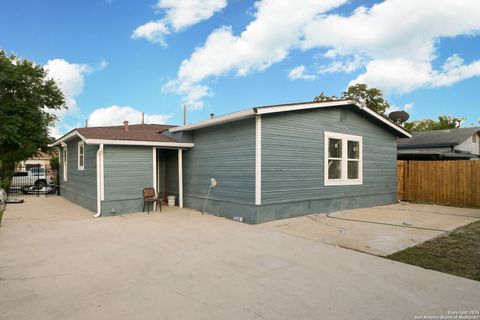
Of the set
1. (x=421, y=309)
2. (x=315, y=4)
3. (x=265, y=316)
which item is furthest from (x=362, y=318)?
(x=315, y=4)

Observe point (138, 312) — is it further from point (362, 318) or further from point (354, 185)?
point (354, 185)

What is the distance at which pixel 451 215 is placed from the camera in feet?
28.4

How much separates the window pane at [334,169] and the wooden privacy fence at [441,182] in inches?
172

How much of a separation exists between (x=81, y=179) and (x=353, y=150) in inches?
398

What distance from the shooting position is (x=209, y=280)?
3738 mm

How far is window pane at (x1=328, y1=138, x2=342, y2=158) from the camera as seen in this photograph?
9320 millimetres

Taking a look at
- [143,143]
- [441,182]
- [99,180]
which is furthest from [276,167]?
[441,182]

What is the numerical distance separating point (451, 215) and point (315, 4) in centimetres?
793

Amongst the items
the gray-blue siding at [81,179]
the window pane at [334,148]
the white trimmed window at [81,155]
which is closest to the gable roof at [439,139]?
the window pane at [334,148]

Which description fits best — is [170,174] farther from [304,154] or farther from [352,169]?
[352,169]

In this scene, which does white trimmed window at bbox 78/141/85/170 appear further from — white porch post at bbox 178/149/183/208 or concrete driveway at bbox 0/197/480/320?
concrete driveway at bbox 0/197/480/320

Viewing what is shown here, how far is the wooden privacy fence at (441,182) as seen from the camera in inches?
415

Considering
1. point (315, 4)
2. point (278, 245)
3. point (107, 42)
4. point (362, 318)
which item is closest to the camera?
point (362, 318)

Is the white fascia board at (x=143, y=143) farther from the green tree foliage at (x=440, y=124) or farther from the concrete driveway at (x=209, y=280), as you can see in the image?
the green tree foliage at (x=440, y=124)
